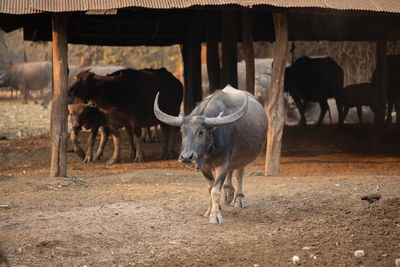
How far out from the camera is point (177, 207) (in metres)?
8.41

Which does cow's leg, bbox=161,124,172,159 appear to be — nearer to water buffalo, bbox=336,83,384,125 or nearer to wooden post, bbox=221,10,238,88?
wooden post, bbox=221,10,238,88

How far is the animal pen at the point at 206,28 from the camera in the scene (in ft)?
35.4

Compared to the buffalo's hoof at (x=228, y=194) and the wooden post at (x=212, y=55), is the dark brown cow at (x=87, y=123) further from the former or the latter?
the buffalo's hoof at (x=228, y=194)

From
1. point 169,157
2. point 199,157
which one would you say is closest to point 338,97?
point 169,157

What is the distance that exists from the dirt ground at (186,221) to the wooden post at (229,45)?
2685mm

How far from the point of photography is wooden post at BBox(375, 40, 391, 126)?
19.1 metres

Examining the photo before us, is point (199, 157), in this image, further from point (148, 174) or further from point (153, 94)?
point (153, 94)

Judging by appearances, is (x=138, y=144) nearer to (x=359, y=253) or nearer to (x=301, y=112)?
(x=301, y=112)

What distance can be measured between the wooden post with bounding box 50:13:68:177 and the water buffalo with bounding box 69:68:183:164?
2589 mm

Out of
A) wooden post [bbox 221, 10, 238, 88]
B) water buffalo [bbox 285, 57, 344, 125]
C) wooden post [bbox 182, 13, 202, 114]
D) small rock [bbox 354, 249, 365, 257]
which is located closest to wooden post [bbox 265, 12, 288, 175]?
wooden post [bbox 221, 10, 238, 88]

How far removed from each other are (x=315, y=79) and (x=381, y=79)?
2.33 metres

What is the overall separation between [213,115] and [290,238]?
1943mm

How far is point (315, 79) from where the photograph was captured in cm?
2088

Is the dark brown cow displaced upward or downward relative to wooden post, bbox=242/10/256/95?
downward
